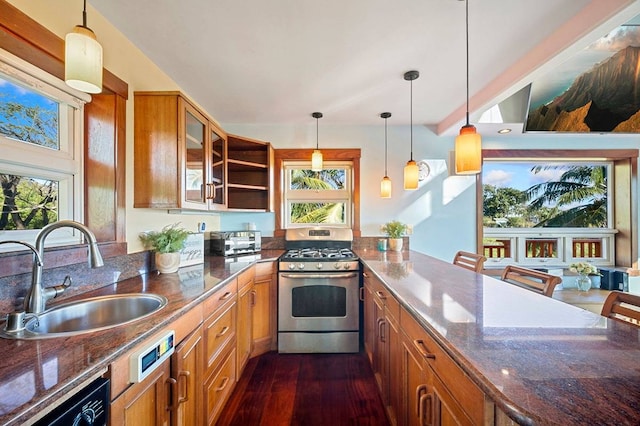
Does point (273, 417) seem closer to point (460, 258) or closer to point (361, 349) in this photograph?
point (361, 349)

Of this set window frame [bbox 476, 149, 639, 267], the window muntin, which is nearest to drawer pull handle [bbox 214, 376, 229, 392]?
the window muntin

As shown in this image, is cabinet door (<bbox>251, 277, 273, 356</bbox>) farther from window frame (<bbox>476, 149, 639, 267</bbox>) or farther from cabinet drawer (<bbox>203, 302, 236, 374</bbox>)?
window frame (<bbox>476, 149, 639, 267</bbox>)

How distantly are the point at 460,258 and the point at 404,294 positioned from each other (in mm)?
1493

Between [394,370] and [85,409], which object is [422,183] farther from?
[85,409]

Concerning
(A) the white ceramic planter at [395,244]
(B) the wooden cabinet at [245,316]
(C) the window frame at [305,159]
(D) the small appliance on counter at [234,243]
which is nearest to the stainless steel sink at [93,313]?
(B) the wooden cabinet at [245,316]

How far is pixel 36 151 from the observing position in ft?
4.00

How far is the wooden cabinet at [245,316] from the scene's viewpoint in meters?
2.03

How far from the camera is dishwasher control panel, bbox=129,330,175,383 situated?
0.85 meters

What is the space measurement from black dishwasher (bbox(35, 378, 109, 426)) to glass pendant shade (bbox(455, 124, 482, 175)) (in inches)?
67.9

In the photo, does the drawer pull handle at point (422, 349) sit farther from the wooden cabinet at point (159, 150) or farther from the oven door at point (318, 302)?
the wooden cabinet at point (159, 150)

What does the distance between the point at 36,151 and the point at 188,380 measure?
1293 mm

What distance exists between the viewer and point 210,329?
1511 mm

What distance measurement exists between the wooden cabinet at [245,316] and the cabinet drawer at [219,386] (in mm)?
130

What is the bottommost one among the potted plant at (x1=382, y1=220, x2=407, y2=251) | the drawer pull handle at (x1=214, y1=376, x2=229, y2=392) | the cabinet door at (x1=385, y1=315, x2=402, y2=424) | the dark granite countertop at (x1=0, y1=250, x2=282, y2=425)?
the drawer pull handle at (x1=214, y1=376, x2=229, y2=392)
